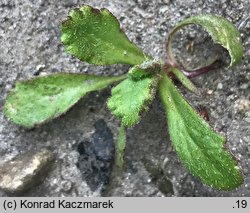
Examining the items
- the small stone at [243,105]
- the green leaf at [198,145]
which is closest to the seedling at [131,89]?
the green leaf at [198,145]

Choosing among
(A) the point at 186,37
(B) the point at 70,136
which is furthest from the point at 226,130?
(B) the point at 70,136

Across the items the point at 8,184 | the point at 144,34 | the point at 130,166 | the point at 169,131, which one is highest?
the point at 144,34

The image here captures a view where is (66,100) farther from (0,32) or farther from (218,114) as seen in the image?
(218,114)

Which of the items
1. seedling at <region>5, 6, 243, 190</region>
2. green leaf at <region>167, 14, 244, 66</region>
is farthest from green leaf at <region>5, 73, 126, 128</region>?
green leaf at <region>167, 14, 244, 66</region>

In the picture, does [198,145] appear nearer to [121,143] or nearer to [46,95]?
[121,143]

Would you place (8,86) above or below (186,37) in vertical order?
below

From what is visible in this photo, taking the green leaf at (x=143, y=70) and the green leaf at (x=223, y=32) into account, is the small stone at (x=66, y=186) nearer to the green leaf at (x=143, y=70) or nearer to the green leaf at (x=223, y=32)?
the green leaf at (x=143, y=70)

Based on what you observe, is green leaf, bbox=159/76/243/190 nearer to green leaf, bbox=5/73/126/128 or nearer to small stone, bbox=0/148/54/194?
green leaf, bbox=5/73/126/128
